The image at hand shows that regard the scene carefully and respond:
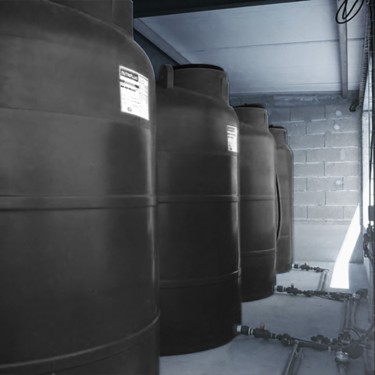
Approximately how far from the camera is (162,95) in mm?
2461

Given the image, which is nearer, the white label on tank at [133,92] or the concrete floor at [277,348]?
the white label on tank at [133,92]

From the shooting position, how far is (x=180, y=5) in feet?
11.1

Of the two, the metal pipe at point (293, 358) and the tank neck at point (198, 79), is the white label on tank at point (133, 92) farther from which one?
the metal pipe at point (293, 358)

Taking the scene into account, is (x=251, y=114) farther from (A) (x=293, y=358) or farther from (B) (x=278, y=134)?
(A) (x=293, y=358)

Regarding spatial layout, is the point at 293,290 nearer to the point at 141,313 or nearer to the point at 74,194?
the point at 141,313

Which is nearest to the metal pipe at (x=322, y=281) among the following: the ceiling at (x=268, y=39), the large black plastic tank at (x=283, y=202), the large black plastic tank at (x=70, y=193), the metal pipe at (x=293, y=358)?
the large black plastic tank at (x=283, y=202)

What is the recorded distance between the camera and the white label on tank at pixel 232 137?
2697 millimetres

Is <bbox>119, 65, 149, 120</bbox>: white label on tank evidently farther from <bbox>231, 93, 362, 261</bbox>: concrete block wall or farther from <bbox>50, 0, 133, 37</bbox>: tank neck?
<bbox>231, 93, 362, 261</bbox>: concrete block wall

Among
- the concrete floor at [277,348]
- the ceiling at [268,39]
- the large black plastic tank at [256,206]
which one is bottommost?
the concrete floor at [277,348]

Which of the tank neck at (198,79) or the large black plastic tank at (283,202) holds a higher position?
the tank neck at (198,79)

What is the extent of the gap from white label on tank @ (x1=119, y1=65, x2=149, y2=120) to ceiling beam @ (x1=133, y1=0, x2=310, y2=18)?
1.79m

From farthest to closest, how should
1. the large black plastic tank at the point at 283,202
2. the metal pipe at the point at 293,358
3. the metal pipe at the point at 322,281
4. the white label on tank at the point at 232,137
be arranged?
1. the large black plastic tank at the point at 283,202
2. the metal pipe at the point at 322,281
3. the white label on tank at the point at 232,137
4. the metal pipe at the point at 293,358

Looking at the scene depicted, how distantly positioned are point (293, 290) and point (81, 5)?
3085 mm

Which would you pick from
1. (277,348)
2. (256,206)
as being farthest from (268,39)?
(277,348)
